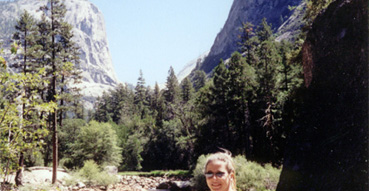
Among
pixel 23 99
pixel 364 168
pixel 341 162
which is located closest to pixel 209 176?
pixel 23 99

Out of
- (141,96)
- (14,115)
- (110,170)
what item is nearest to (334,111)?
(14,115)

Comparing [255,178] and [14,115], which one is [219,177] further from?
[255,178]

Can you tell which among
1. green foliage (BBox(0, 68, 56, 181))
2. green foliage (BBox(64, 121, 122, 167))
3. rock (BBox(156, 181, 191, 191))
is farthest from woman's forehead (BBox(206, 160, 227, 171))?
green foliage (BBox(64, 121, 122, 167))

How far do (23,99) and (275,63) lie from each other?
3019cm

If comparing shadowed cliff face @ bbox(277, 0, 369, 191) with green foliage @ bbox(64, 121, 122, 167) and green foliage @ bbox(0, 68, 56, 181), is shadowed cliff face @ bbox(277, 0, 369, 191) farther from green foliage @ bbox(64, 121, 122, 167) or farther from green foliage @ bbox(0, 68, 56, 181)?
green foliage @ bbox(64, 121, 122, 167)

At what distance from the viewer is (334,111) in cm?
835

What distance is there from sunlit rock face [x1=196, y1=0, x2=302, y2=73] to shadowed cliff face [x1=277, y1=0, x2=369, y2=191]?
14931 centimetres

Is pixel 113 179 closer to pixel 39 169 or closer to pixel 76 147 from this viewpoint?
pixel 39 169

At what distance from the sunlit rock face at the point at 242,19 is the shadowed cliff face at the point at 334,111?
5878 inches

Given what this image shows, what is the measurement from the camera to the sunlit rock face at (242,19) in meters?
158

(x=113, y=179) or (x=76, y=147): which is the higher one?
(x=76, y=147)

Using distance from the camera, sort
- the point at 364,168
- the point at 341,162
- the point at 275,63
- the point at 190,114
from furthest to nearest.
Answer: the point at 190,114 → the point at 275,63 → the point at 341,162 → the point at 364,168

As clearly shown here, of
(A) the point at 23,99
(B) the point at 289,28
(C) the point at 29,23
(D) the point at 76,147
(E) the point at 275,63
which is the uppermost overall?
(B) the point at 289,28

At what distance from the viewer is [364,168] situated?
607 centimetres
